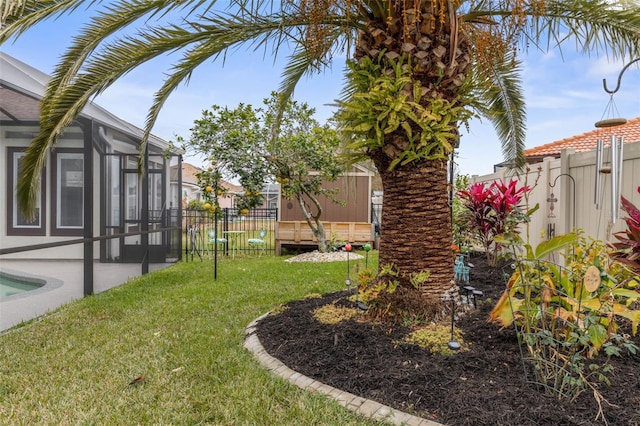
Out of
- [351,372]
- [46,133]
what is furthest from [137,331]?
[351,372]

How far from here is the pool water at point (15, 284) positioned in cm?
451

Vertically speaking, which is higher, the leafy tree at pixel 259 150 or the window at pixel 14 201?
the leafy tree at pixel 259 150

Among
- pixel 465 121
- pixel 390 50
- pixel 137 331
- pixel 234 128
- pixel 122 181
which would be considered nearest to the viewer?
pixel 390 50

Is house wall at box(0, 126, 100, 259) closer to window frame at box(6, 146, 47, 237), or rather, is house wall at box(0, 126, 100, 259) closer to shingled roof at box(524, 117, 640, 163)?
window frame at box(6, 146, 47, 237)

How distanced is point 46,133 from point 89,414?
264 cm

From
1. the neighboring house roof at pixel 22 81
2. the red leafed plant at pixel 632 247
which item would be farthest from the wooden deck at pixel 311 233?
the red leafed plant at pixel 632 247

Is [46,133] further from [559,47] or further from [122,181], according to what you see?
[559,47]

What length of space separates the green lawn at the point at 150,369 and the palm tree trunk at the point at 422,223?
4.99 ft

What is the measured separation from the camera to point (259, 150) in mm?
9594

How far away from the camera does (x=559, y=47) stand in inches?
173

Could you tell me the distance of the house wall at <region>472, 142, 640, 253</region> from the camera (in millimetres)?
4262

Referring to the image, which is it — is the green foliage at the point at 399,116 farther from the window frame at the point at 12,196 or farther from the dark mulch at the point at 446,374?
the window frame at the point at 12,196

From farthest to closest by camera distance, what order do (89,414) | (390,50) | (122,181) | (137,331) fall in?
(122,181), (137,331), (390,50), (89,414)

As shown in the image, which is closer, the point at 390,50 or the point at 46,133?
the point at 390,50
